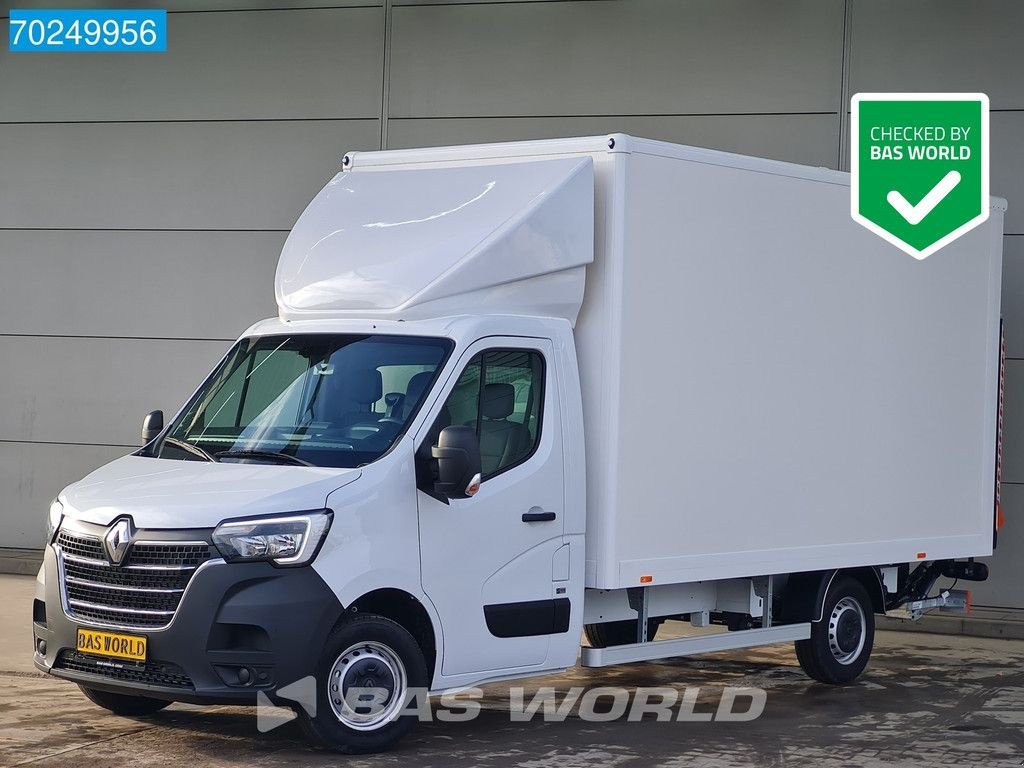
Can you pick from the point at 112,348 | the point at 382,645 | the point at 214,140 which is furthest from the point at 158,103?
the point at 382,645

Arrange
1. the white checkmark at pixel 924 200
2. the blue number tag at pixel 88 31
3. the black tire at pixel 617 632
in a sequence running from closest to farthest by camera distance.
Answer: the black tire at pixel 617 632 < the white checkmark at pixel 924 200 < the blue number tag at pixel 88 31

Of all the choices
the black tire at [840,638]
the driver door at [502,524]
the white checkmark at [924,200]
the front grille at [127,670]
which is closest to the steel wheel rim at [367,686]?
the driver door at [502,524]

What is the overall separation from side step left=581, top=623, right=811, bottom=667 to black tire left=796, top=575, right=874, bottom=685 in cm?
24

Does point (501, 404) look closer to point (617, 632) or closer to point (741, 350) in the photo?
point (741, 350)

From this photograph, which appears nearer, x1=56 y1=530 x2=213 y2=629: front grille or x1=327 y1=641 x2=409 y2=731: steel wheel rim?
x1=56 y1=530 x2=213 y2=629: front grille

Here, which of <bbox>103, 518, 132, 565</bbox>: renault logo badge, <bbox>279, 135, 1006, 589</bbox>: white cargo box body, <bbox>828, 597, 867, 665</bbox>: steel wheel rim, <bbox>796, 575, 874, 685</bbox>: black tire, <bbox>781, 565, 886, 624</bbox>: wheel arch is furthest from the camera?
<bbox>828, 597, 867, 665</bbox>: steel wheel rim

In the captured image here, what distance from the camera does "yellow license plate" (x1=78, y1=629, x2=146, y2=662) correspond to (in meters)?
7.97

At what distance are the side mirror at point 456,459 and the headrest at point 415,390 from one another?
0.30 meters

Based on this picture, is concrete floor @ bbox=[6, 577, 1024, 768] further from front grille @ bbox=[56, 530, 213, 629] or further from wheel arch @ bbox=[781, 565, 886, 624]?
front grille @ bbox=[56, 530, 213, 629]

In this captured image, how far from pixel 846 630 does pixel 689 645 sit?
1.96m

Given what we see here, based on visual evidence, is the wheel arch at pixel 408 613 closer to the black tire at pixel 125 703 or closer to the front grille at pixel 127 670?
the front grille at pixel 127 670

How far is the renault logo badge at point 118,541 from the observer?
26.3 feet

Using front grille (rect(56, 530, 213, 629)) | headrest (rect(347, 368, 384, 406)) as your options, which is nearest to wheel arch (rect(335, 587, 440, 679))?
front grille (rect(56, 530, 213, 629))

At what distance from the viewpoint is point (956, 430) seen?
11.7m
